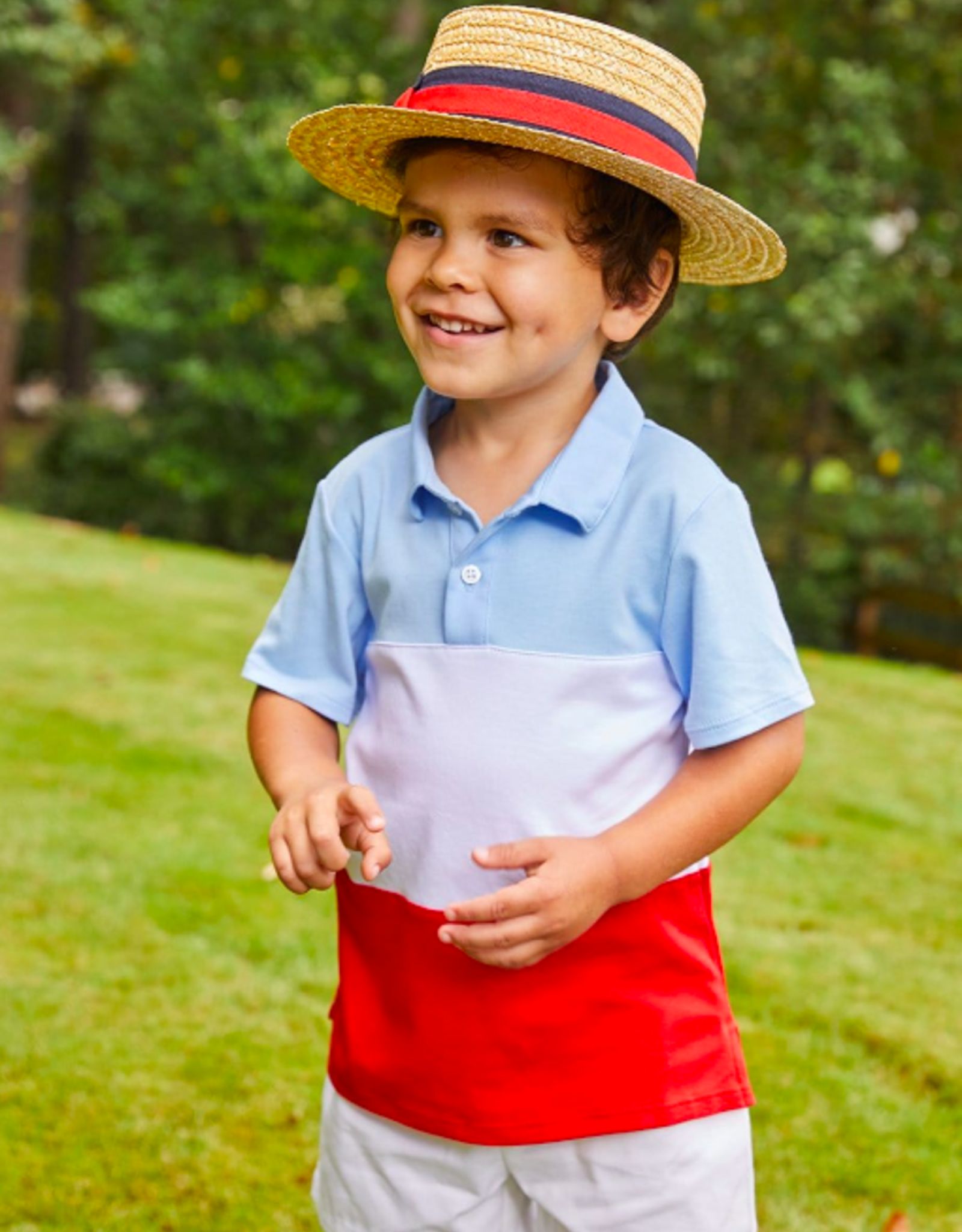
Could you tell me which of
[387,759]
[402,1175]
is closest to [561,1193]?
[402,1175]

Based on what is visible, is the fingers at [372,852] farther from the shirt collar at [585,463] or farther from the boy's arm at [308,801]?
the shirt collar at [585,463]

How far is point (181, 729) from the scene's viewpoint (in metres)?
5.79

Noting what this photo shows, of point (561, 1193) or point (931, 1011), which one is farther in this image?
point (931, 1011)

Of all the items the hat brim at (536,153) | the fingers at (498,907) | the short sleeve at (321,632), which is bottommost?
the fingers at (498,907)

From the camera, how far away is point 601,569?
1.84 m

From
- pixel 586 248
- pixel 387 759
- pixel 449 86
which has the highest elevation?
pixel 449 86

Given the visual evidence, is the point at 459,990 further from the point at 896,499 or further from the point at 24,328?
the point at 24,328

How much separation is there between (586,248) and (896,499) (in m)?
13.5

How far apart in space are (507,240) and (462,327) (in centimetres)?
11

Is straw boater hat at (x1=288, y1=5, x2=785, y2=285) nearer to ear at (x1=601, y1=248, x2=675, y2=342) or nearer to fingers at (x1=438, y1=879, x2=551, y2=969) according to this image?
ear at (x1=601, y1=248, x2=675, y2=342)

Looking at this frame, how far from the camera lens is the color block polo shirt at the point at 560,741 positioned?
1830mm

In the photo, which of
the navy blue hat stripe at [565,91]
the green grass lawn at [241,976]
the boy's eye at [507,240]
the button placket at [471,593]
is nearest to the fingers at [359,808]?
the button placket at [471,593]

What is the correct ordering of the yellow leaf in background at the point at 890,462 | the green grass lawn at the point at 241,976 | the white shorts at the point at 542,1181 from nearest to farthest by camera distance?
the white shorts at the point at 542,1181 < the green grass lawn at the point at 241,976 < the yellow leaf in background at the point at 890,462

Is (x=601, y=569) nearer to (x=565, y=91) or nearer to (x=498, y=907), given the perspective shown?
(x=498, y=907)
